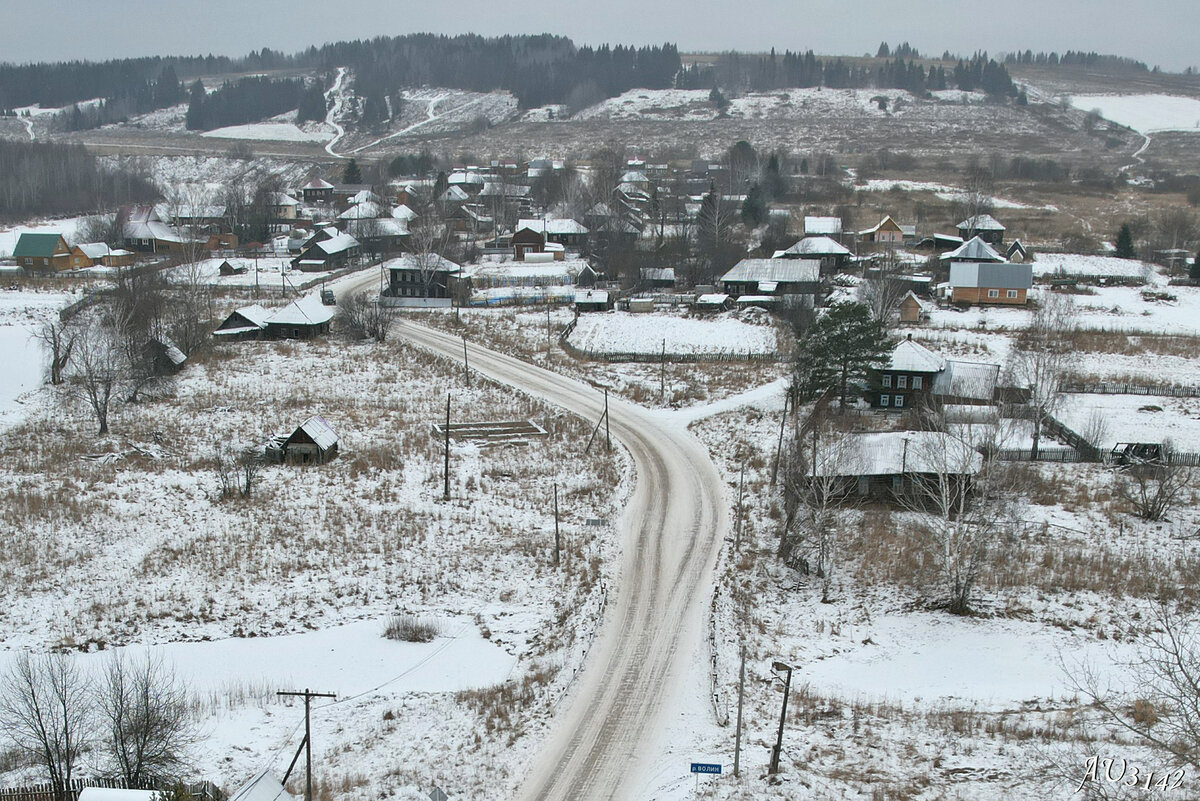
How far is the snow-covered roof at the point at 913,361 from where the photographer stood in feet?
136

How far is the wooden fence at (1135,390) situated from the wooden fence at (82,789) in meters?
40.2

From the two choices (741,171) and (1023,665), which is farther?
(741,171)

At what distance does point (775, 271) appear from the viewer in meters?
65.9

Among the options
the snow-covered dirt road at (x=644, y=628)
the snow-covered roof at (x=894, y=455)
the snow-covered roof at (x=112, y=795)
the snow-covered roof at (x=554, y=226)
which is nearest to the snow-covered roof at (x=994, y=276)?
the snow-covered dirt road at (x=644, y=628)

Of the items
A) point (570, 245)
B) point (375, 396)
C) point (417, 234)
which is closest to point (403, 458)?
point (375, 396)

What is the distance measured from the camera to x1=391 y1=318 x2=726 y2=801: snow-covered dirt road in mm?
18781

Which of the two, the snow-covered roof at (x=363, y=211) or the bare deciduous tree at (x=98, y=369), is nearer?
the bare deciduous tree at (x=98, y=369)

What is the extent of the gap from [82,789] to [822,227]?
70885 mm

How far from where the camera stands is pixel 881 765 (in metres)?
18.3

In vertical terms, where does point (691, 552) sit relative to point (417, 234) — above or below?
below

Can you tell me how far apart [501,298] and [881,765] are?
52371mm

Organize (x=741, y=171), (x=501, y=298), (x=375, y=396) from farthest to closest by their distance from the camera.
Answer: (x=741, y=171), (x=501, y=298), (x=375, y=396)

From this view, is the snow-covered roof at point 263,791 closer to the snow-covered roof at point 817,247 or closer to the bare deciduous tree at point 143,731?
the bare deciduous tree at point 143,731

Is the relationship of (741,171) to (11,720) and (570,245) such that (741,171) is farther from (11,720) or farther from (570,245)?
(11,720)
